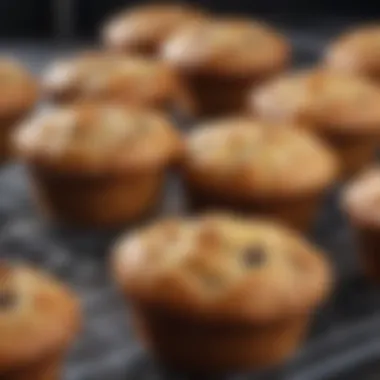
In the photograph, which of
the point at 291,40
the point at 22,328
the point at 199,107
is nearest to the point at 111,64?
the point at 199,107

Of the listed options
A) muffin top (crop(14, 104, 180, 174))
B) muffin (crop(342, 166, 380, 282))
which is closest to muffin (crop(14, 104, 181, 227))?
muffin top (crop(14, 104, 180, 174))

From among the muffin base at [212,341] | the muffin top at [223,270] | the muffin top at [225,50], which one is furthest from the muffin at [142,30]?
the muffin base at [212,341]

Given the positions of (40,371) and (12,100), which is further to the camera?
(12,100)

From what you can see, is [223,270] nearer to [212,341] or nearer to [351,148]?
[212,341]

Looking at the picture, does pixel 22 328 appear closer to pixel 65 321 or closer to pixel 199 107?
pixel 65 321

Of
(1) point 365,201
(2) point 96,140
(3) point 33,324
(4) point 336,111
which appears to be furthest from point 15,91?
(3) point 33,324

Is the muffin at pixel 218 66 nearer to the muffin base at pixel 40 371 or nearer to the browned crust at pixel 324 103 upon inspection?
the browned crust at pixel 324 103
